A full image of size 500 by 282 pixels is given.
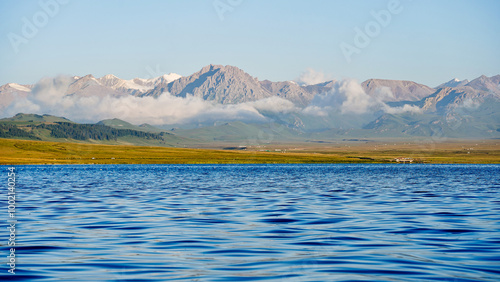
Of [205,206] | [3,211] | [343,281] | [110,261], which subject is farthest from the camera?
[205,206]

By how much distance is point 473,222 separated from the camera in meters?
31.6

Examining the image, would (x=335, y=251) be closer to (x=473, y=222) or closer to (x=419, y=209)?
(x=473, y=222)

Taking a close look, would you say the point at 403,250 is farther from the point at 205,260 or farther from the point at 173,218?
the point at 173,218

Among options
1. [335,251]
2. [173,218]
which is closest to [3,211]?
[173,218]

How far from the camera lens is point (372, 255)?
70.6 ft

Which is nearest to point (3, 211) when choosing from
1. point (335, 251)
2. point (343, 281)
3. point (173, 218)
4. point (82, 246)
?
point (173, 218)

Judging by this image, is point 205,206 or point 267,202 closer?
point 205,206

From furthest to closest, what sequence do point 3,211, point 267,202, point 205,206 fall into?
point 267,202 → point 205,206 → point 3,211

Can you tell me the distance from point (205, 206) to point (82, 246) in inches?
720

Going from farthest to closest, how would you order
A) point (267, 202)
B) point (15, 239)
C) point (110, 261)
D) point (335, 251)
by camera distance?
point (267, 202) → point (15, 239) → point (335, 251) → point (110, 261)

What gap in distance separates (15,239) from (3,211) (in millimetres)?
13464

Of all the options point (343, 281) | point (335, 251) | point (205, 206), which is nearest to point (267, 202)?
point (205, 206)

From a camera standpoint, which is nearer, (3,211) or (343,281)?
(343,281)

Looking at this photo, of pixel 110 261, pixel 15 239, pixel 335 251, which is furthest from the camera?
pixel 15 239
